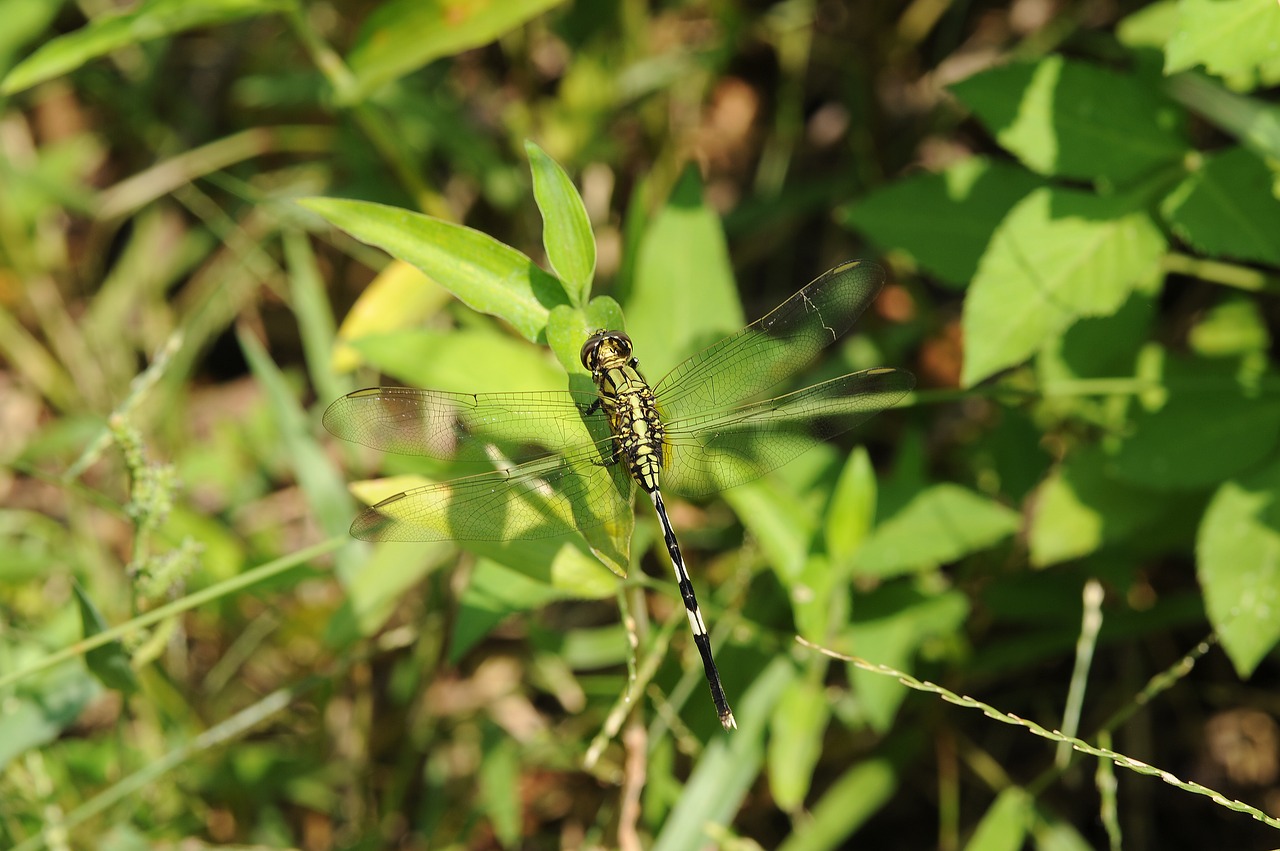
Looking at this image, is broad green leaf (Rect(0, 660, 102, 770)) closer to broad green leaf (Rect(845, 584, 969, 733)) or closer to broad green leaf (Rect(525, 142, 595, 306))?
broad green leaf (Rect(525, 142, 595, 306))

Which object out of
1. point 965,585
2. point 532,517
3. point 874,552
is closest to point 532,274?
point 532,517

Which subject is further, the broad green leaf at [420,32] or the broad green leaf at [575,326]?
the broad green leaf at [420,32]

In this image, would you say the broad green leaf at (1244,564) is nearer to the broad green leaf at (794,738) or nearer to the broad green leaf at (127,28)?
the broad green leaf at (794,738)

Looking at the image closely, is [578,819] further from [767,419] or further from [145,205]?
[145,205]

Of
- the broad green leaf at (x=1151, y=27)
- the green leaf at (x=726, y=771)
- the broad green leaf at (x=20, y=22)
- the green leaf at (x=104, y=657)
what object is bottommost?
the green leaf at (x=726, y=771)

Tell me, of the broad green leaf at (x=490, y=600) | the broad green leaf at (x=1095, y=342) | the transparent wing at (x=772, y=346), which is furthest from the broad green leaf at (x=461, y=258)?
the broad green leaf at (x=1095, y=342)

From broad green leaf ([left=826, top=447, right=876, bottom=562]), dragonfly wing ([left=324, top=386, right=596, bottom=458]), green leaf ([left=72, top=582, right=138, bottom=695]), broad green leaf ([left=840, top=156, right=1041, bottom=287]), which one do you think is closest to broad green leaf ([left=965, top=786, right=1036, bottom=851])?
broad green leaf ([left=826, top=447, right=876, bottom=562])
